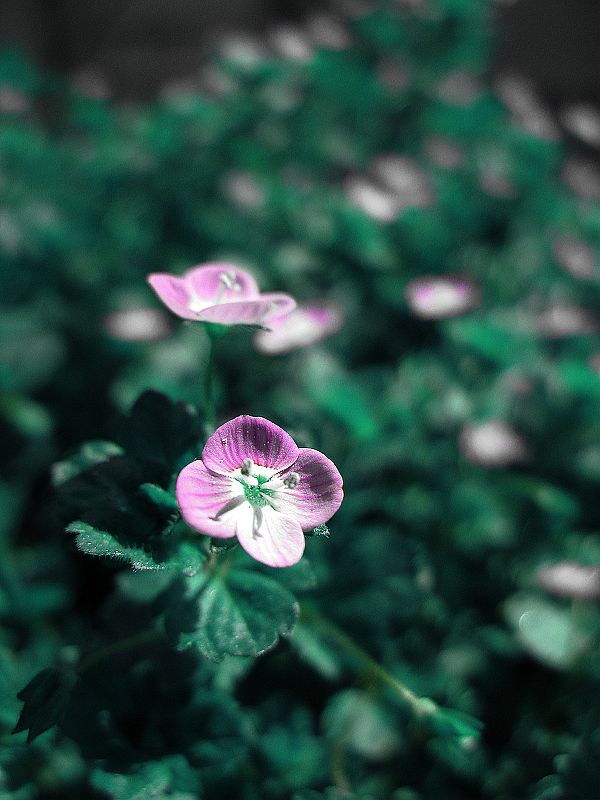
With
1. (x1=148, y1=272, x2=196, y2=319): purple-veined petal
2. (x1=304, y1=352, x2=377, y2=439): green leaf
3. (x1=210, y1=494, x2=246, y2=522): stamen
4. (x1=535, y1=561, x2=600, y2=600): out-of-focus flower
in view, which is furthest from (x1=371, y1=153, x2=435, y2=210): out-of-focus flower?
(x1=210, y1=494, x2=246, y2=522): stamen

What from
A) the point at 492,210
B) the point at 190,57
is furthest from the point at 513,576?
the point at 190,57

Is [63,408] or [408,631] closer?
[408,631]

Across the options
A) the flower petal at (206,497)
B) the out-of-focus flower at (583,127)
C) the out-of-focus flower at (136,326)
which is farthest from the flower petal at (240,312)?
the out-of-focus flower at (583,127)

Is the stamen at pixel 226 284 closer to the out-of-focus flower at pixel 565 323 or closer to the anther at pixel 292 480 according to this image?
the anther at pixel 292 480

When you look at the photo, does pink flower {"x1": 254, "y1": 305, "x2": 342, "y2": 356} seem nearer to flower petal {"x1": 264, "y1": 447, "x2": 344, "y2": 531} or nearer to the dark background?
flower petal {"x1": 264, "y1": 447, "x2": 344, "y2": 531}

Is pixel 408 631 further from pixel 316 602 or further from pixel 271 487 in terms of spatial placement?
pixel 271 487

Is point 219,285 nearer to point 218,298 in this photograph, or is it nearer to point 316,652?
point 218,298
